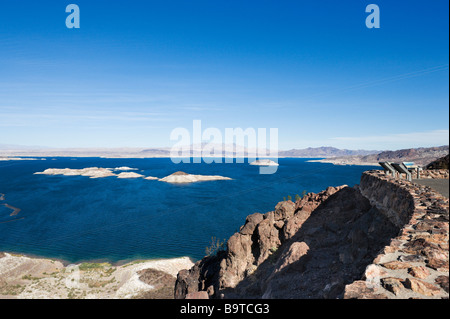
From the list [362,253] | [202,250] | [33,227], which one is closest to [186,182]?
[33,227]

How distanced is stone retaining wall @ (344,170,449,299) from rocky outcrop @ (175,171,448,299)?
0.02 m

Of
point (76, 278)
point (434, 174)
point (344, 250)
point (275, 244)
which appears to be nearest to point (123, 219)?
point (76, 278)

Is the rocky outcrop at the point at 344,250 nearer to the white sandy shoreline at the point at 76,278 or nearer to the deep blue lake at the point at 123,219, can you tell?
the white sandy shoreline at the point at 76,278

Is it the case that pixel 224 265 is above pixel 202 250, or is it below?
above

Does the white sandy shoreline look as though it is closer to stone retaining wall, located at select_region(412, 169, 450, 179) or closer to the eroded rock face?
the eroded rock face

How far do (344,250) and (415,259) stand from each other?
584 cm

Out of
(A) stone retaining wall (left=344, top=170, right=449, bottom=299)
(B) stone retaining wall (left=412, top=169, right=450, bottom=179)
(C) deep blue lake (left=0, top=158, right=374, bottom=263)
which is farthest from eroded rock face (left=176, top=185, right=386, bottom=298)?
(C) deep blue lake (left=0, top=158, right=374, bottom=263)

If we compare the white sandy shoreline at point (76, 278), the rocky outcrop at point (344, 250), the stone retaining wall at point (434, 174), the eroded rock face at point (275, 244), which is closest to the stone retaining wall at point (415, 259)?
the rocky outcrop at point (344, 250)

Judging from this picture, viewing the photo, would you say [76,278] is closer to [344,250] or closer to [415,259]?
[344,250]

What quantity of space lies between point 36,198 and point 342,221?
310ft

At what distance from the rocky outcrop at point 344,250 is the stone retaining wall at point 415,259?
0.06ft

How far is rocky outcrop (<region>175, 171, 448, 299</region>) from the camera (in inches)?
251
